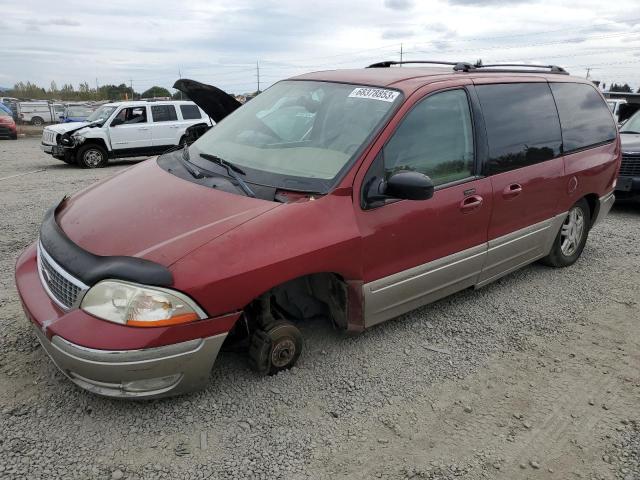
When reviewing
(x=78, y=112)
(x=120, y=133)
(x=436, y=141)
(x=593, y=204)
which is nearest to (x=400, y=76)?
(x=436, y=141)

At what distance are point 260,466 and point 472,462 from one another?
3.33ft

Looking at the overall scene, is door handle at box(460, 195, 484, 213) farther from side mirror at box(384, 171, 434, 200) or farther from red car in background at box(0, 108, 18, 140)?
red car in background at box(0, 108, 18, 140)

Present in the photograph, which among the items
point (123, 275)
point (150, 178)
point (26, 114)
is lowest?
point (26, 114)

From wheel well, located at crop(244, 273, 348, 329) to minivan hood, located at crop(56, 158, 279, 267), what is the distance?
1.79ft

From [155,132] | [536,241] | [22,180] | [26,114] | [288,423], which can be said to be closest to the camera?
[288,423]

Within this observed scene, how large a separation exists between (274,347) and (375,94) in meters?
1.74

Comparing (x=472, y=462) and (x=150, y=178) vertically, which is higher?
(x=150, y=178)

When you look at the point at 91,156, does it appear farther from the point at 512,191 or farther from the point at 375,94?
the point at 512,191

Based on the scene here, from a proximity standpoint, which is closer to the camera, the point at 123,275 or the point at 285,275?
the point at 123,275

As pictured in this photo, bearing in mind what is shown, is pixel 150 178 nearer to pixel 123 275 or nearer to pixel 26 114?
pixel 123 275

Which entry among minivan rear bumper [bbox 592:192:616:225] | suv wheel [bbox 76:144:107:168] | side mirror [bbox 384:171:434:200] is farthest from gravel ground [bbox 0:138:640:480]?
suv wheel [bbox 76:144:107:168]

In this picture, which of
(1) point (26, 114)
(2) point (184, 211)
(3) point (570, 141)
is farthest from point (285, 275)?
(1) point (26, 114)

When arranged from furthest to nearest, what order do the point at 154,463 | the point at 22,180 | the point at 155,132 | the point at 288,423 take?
the point at 155,132, the point at 22,180, the point at 288,423, the point at 154,463

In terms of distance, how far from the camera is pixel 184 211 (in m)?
2.78
